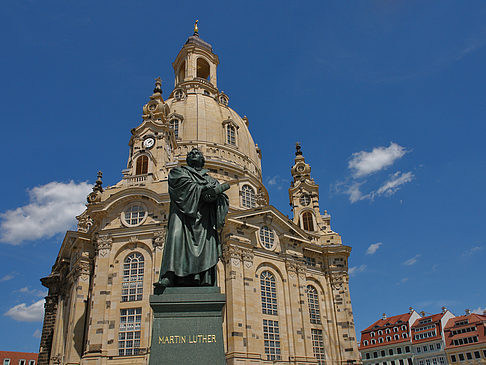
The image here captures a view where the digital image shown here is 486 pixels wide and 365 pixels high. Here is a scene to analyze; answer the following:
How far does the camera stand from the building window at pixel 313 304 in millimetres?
39750

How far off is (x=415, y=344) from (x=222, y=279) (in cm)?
4385

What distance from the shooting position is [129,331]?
31.4m

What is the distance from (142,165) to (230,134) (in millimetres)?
15480

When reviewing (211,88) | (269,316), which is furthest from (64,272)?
(211,88)

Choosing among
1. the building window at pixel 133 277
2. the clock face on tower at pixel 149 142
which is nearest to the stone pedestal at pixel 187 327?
the building window at pixel 133 277

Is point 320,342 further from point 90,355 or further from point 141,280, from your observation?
point 90,355

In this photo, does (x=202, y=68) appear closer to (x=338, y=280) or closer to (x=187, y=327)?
(x=338, y=280)

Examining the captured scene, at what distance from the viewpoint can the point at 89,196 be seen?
46938 mm

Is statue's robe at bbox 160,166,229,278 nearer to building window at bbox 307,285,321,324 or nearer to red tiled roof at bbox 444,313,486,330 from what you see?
building window at bbox 307,285,321,324

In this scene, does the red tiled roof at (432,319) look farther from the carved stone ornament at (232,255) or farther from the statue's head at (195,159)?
the statue's head at (195,159)

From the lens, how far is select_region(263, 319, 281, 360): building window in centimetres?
3384

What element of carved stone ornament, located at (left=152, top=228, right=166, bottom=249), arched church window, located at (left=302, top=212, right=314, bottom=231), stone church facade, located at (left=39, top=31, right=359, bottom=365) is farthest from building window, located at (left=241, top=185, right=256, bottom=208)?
carved stone ornament, located at (left=152, top=228, right=166, bottom=249)

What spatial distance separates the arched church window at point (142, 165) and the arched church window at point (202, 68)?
2934 cm

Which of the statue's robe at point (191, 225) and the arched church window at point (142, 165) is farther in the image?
the arched church window at point (142, 165)
